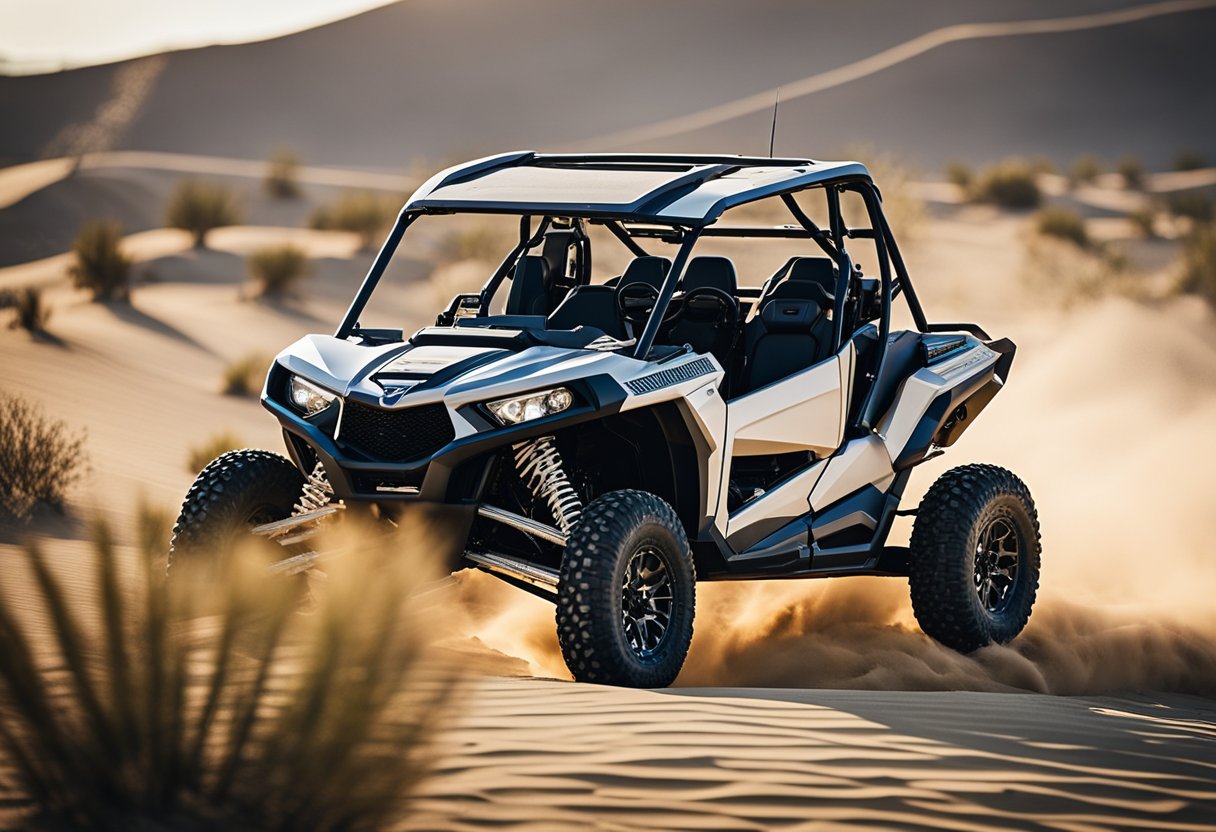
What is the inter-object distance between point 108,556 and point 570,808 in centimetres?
144

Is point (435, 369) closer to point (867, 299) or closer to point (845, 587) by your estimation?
point (867, 299)

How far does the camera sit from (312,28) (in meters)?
92.6

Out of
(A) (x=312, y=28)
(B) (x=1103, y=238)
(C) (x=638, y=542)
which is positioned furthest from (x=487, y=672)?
(A) (x=312, y=28)

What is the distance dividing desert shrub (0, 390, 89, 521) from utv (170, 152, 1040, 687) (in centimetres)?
449

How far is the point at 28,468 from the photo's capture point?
12086 mm

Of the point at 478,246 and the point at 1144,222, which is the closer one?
the point at 478,246

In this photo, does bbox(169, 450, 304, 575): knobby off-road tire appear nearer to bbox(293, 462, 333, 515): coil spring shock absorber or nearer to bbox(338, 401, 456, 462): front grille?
bbox(293, 462, 333, 515): coil spring shock absorber

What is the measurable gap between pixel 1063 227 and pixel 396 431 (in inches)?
1105

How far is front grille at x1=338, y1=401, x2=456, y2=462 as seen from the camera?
6.96m

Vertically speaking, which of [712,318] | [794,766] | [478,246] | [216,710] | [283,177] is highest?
[283,177]

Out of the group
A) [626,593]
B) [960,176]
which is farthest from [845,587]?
[960,176]

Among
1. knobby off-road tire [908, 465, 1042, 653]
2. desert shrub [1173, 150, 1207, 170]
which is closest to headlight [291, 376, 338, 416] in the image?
knobby off-road tire [908, 465, 1042, 653]

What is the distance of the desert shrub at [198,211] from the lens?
31.9 meters

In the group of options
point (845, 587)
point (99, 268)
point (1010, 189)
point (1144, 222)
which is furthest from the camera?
point (1010, 189)
